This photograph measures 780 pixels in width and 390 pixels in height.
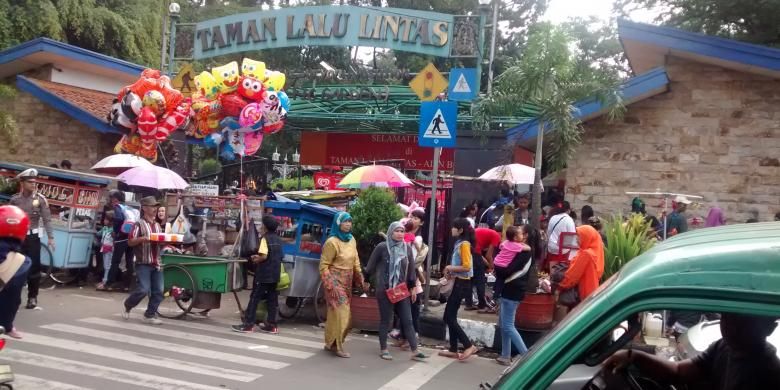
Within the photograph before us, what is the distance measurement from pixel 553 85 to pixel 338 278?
13.2 feet

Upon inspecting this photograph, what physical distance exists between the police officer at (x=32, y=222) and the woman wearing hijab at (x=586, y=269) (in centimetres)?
716

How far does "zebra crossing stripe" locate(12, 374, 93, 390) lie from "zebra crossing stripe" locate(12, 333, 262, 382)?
3.44ft

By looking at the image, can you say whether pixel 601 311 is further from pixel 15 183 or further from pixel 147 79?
pixel 147 79

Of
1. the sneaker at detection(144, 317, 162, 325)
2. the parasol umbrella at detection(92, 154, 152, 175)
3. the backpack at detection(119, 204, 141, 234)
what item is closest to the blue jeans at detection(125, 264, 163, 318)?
the sneaker at detection(144, 317, 162, 325)

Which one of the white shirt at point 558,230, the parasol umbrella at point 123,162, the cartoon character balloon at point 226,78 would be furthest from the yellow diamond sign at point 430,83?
the parasol umbrella at point 123,162

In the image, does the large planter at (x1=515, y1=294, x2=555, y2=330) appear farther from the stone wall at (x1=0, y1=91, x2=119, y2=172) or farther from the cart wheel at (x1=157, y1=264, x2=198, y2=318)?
the stone wall at (x1=0, y1=91, x2=119, y2=172)

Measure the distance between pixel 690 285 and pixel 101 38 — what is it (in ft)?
74.4

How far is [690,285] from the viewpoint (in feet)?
6.11

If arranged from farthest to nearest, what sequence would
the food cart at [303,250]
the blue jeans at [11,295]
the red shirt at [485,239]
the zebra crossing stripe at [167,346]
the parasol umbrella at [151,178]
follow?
the parasol umbrella at [151,178], the red shirt at [485,239], the food cart at [303,250], the zebra crossing stripe at [167,346], the blue jeans at [11,295]

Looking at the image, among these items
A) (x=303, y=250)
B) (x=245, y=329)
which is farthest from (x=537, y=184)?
(x=245, y=329)

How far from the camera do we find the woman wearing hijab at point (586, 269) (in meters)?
8.12

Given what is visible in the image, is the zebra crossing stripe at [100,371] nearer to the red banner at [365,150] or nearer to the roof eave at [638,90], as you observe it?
the roof eave at [638,90]

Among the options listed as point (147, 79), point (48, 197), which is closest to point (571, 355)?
point (48, 197)

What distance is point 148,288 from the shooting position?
9.21m
